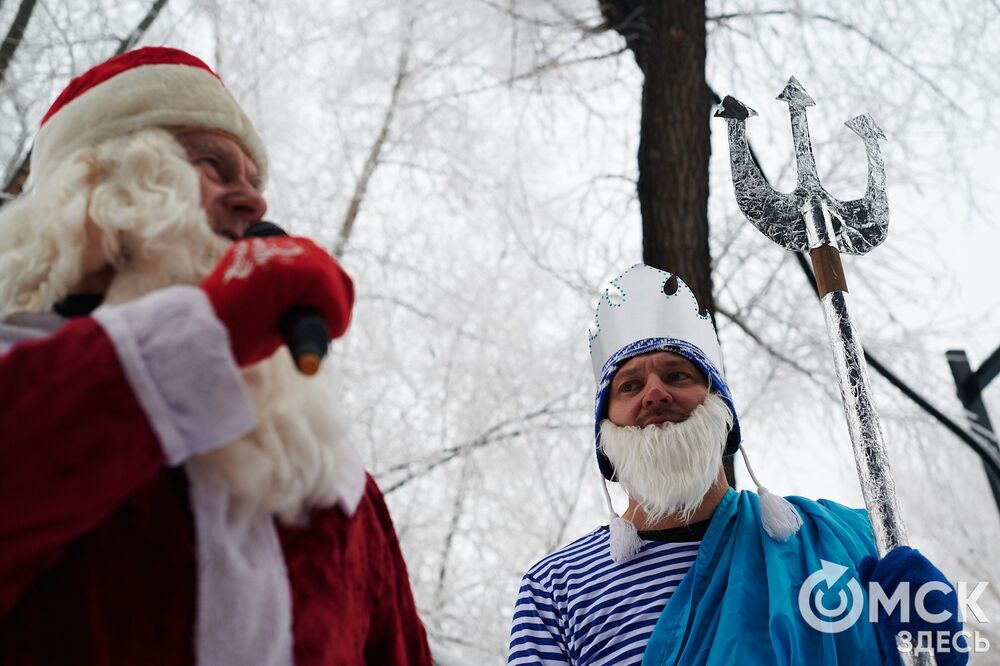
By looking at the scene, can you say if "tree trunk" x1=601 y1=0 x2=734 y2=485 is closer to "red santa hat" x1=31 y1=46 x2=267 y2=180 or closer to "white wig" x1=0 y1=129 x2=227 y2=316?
"red santa hat" x1=31 y1=46 x2=267 y2=180

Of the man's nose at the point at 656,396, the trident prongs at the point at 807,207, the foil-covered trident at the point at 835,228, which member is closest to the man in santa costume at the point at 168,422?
the man's nose at the point at 656,396

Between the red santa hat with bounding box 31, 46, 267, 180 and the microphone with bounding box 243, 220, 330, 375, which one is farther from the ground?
the red santa hat with bounding box 31, 46, 267, 180

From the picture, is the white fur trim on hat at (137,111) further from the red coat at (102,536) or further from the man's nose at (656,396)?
the man's nose at (656,396)

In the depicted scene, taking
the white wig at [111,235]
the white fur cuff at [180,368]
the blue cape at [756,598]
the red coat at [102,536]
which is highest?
the white wig at [111,235]

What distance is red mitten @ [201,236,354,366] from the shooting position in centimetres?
92

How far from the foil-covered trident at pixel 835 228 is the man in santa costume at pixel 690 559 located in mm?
198

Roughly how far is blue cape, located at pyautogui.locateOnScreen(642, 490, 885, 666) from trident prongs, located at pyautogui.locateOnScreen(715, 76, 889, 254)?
695 mm

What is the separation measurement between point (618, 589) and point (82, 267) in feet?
4.55

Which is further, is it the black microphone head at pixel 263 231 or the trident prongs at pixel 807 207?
the trident prongs at pixel 807 207

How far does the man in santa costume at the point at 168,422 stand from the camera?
0.89 meters

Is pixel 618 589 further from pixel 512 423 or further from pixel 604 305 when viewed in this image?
pixel 512 423

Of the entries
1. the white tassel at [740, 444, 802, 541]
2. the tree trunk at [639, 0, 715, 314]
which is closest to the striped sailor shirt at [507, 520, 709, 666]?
the white tassel at [740, 444, 802, 541]

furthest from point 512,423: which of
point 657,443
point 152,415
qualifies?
point 152,415

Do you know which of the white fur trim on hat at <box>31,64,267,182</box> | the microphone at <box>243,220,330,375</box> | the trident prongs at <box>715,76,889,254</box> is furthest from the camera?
the trident prongs at <box>715,76,889,254</box>
